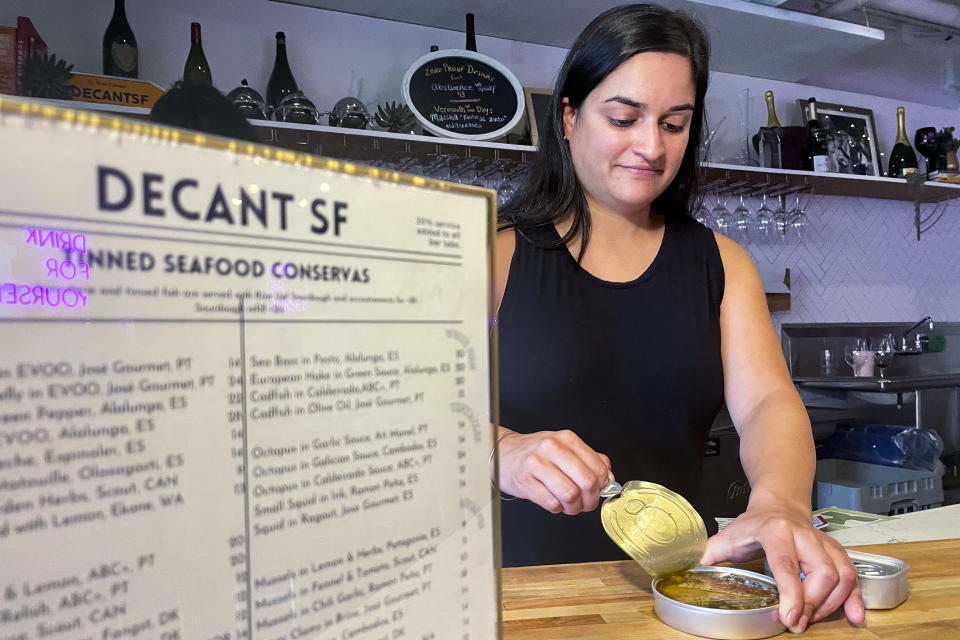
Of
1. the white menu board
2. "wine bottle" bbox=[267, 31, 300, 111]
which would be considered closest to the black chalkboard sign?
"wine bottle" bbox=[267, 31, 300, 111]

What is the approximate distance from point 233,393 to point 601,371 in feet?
3.22

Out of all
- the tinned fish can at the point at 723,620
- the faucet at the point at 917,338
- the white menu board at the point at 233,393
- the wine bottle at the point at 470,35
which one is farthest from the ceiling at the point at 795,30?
the white menu board at the point at 233,393

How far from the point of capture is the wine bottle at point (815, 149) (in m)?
3.21

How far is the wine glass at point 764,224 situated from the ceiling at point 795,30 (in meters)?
0.67

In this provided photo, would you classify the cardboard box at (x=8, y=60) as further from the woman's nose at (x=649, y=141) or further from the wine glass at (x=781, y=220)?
the wine glass at (x=781, y=220)

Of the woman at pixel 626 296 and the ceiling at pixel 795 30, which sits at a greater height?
the ceiling at pixel 795 30

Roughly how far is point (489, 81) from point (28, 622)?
2.59m

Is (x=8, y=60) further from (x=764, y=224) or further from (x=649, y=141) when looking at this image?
(x=764, y=224)

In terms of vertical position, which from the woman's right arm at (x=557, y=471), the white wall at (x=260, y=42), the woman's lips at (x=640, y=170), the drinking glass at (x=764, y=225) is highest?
the white wall at (x=260, y=42)

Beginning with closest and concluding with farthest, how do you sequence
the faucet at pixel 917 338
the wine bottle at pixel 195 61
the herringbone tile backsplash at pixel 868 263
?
the wine bottle at pixel 195 61
the herringbone tile backsplash at pixel 868 263
the faucet at pixel 917 338

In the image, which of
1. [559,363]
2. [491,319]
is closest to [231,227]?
[491,319]

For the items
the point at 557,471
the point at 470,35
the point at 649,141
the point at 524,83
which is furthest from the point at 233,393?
the point at 524,83

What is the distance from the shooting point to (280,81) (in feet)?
8.12

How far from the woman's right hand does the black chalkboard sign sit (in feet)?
6.39
